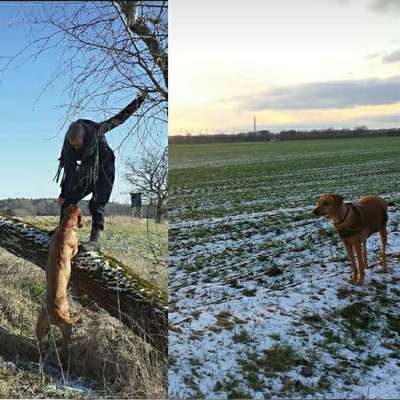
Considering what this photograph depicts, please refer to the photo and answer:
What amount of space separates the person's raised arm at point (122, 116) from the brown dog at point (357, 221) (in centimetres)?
127

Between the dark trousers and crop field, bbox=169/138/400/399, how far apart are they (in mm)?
471

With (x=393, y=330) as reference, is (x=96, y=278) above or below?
above

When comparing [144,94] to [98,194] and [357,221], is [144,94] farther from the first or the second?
[357,221]

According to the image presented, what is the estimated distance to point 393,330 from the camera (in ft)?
9.34

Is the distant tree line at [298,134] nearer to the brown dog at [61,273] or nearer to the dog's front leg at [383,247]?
the dog's front leg at [383,247]

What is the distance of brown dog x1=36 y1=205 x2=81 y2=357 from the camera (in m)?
2.66

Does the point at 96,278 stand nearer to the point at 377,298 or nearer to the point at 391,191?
the point at 377,298

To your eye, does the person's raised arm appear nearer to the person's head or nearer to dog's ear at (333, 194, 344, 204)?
the person's head

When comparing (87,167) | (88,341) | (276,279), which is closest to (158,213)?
(87,167)

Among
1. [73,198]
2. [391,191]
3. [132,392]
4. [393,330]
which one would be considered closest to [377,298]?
[393,330]

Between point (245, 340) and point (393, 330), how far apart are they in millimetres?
905

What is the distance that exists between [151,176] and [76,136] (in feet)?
1.60

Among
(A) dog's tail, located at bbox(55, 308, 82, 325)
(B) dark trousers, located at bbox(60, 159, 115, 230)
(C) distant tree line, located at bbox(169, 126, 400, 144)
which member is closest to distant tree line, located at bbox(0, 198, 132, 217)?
(B) dark trousers, located at bbox(60, 159, 115, 230)

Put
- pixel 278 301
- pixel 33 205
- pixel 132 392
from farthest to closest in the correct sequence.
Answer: pixel 278 301 < pixel 33 205 < pixel 132 392
